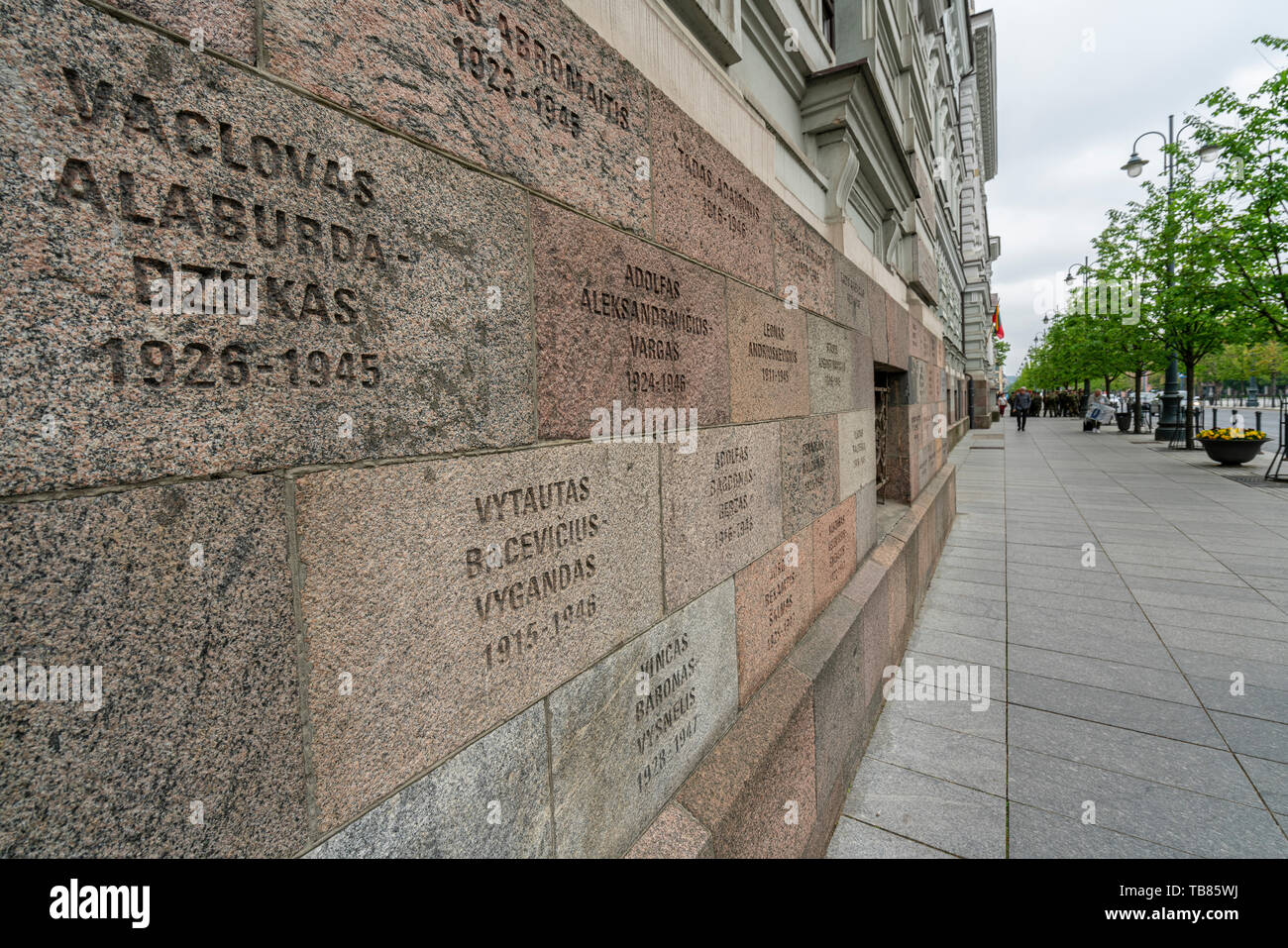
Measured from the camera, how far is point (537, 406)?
5.68 feet

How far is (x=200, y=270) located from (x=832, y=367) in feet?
13.5

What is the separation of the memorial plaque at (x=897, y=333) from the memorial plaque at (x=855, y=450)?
Result: 151cm

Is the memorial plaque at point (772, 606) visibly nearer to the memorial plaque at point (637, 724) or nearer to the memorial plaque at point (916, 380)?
the memorial plaque at point (637, 724)

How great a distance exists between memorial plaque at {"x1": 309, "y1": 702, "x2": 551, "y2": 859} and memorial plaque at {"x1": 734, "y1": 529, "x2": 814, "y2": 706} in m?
1.46

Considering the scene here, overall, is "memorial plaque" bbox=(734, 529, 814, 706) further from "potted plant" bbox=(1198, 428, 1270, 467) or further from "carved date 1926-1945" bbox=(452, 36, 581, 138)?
"potted plant" bbox=(1198, 428, 1270, 467)

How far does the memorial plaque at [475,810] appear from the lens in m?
1.28

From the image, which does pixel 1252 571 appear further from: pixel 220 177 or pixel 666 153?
pixel 220 177

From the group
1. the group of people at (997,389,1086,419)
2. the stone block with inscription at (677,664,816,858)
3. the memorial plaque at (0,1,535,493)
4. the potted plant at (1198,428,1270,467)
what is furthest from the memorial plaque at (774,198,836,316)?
the group of people at (997,389,1086,419)

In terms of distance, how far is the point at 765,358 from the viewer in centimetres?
327

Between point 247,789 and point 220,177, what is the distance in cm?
108

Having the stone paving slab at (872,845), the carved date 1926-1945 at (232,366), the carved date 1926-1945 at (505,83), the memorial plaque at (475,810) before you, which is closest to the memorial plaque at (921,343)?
the stone paving slab at (872,845)

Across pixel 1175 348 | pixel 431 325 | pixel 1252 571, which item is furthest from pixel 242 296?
pixel 1175 348

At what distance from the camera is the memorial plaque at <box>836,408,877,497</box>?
4.75 meters

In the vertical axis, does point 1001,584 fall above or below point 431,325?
below
